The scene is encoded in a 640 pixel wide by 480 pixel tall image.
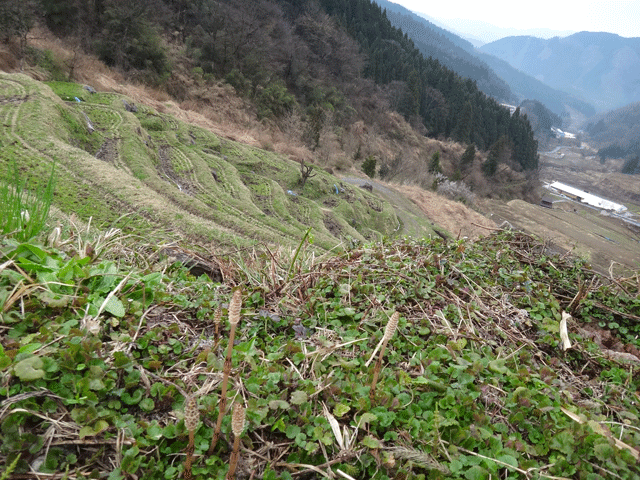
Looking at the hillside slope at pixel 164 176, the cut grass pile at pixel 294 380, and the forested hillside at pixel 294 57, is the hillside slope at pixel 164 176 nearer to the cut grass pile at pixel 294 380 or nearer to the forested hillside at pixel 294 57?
the cut grass pile at pixel 294 380

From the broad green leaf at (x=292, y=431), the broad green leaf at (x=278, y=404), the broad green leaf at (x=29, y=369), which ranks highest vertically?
the broad green leaf at (x=278, y=404)

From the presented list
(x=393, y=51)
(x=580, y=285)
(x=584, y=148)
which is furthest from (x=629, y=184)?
(x=580, y=285)

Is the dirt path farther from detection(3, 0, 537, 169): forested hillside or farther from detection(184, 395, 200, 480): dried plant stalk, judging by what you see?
detection(184, 395, 200, 480): dried plant stalk

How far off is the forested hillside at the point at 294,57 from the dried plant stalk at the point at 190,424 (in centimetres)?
2314

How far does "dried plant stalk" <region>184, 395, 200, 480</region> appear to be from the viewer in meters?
0.96

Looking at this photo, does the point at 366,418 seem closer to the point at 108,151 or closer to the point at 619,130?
the point at 108,151

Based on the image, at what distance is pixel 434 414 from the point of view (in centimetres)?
140

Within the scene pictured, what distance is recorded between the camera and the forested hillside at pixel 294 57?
23.3 m

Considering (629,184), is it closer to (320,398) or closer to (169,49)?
(169,49)

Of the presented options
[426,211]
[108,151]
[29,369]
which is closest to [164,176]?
[108,151]

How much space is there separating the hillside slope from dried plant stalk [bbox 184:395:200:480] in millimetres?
2482

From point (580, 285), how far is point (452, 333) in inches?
57.7

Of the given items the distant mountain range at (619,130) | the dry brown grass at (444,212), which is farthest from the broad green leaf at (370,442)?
the distant mountain range at (619,130)

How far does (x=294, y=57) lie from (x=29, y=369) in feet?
142
